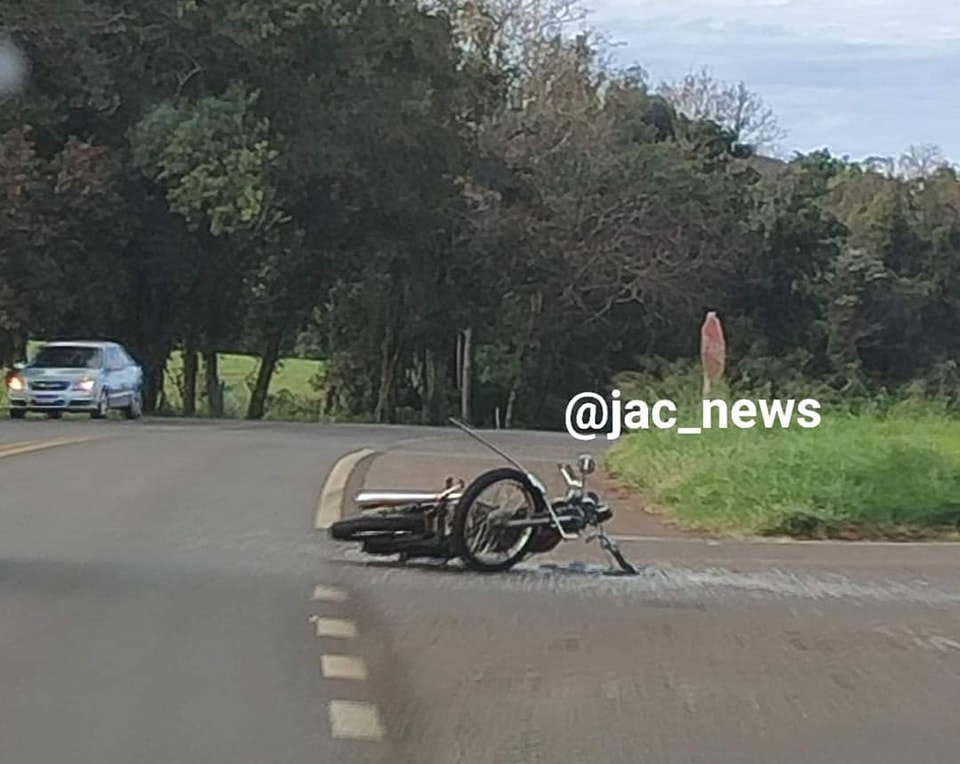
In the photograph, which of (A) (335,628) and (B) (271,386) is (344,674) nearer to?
(A) (335,628)

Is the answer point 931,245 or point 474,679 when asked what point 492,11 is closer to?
point 931,245

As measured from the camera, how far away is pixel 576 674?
10.1 metres

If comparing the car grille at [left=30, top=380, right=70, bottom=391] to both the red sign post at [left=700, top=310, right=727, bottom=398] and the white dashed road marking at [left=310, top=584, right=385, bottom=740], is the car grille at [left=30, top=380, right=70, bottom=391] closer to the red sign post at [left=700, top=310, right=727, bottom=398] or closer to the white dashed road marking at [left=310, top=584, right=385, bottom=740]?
the red sign post at [left=700, top=310, right=727, bottom=398]

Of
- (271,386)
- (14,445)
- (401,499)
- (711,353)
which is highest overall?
(711,353)

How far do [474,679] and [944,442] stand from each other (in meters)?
12.2

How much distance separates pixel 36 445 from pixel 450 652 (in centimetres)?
1500

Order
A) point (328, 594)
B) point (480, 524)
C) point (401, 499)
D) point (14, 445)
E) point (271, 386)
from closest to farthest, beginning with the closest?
point (328, 594), point (480, 524), point (401, 499), point (14, 445), point (271, 386)

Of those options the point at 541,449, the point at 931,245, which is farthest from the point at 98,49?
the point at 931,245

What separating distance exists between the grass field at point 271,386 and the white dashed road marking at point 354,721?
4205 cm

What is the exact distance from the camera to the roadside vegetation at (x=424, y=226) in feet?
137

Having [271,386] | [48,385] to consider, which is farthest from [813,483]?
[271,386]

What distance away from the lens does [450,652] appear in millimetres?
10609
